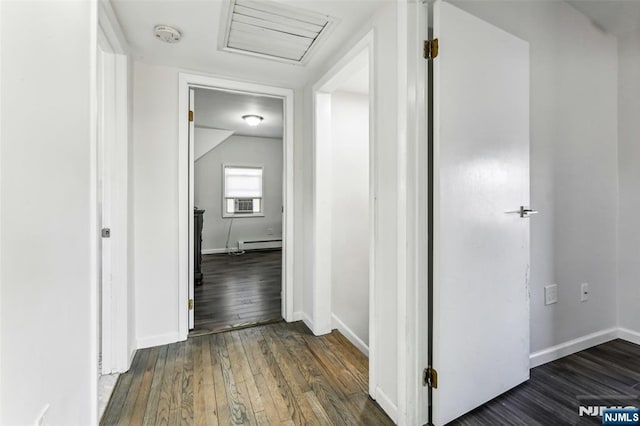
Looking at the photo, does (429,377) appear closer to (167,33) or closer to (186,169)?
(186,169)

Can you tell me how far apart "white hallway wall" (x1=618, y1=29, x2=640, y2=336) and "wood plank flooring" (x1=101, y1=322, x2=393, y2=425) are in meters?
2.12

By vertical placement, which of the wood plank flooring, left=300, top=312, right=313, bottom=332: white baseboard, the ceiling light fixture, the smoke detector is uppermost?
the ceiling light fixture

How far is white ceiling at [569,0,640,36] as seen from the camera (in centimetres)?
198

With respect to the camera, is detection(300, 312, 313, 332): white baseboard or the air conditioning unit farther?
the air conditioning unit

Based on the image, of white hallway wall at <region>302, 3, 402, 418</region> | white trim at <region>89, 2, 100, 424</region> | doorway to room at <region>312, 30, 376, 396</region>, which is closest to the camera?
white trim at <region>89, 2, 100, 424</region>

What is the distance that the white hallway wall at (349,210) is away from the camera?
8.52 feet

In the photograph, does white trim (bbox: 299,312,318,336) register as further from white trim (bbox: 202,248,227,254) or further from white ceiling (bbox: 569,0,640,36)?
white trim (bbox: 202,248,227,254)

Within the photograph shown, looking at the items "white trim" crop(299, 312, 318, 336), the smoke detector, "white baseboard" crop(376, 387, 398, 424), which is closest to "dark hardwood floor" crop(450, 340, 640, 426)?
"white baseboard" crop(376, 387, 398, 424)

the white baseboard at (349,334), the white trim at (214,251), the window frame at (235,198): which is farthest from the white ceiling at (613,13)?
the white trim at (214,251)

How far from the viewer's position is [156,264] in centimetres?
228

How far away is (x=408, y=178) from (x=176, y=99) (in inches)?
77.1

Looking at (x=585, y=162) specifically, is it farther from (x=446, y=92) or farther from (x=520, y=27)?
(x=446, y=92)

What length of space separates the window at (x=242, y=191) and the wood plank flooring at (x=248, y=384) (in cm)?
417

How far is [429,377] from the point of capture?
4.74ft
